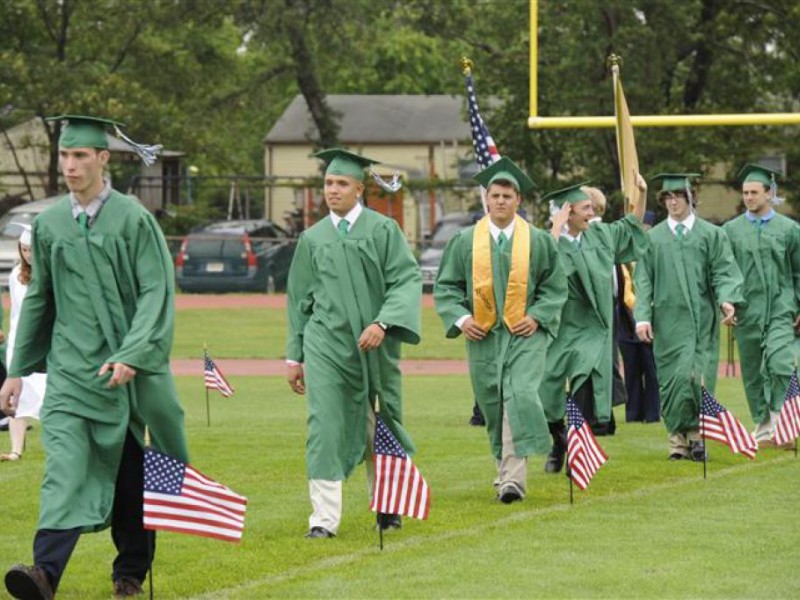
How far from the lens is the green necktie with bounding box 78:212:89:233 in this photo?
8.71 meters

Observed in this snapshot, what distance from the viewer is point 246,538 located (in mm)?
10547

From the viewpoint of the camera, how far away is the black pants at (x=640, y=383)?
17875 millimetres

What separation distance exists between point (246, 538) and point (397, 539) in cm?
80

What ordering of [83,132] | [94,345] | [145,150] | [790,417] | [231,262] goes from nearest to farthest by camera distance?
1. [94,345]
2. [83,132]
3. [145,150]
4. [790,417]
5. [231,262]

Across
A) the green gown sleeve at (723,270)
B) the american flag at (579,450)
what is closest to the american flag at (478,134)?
the green gown sleeve at (723,270)

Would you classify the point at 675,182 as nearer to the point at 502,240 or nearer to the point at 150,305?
the point at 502,240

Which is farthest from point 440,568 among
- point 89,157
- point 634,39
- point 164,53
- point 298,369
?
point 164,53

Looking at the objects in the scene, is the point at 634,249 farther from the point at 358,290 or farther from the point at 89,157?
the point at 89,157

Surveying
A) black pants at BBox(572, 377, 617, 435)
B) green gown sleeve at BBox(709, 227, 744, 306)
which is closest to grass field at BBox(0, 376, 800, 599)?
black pants at BBox(572, 377, 617, 435)

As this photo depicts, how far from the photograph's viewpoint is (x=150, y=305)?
8648mm

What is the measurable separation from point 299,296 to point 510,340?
1.77 meters

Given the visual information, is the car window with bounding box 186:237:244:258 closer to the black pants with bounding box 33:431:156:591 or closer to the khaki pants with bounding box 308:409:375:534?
the khaki pants with bounding box 308:409:375:534

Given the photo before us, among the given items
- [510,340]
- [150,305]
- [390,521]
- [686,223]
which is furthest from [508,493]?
[150,305]

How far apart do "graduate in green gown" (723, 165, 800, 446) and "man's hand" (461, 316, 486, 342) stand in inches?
153
